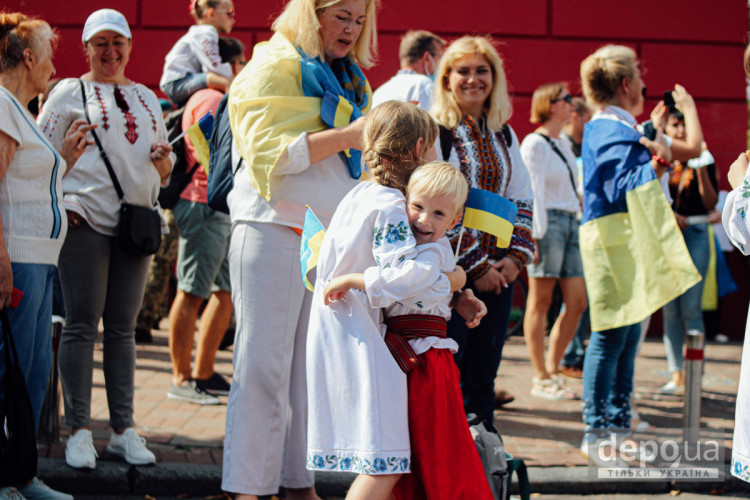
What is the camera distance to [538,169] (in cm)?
625

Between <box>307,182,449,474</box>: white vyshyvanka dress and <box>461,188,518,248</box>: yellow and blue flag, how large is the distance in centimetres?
35

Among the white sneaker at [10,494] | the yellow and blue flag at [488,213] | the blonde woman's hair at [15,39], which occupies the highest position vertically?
the blonde woman's hair at [15,39]

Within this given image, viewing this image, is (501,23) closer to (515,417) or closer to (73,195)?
(515,417)

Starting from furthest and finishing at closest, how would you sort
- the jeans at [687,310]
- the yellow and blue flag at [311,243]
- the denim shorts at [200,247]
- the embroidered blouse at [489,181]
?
the jeans at [687,310] < the denim shorts at [200,247] < the embroidered blouse at [489,181] < the yellow and blue flag at [311,243]

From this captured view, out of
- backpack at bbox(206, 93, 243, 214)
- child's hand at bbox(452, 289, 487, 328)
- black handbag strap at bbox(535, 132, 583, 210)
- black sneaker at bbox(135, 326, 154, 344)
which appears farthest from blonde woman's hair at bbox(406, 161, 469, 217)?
black sneaker at bbox(135, 326, 154, 344)

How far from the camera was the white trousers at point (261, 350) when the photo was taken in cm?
342

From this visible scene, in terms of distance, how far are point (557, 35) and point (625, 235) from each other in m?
5.63

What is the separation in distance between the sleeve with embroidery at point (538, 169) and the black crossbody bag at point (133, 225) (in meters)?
2.97

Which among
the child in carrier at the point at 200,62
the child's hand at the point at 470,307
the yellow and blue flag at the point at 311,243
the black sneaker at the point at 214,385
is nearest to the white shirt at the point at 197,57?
the child in carrier at the point at 200,62

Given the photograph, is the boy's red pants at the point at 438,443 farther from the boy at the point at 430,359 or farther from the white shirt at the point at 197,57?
the white shirt at the point at 197,57

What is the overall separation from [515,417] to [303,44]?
298cm

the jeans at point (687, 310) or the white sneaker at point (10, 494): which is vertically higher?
the jeans at point (687, 310)

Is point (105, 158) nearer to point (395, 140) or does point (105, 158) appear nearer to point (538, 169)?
point (395, 140)

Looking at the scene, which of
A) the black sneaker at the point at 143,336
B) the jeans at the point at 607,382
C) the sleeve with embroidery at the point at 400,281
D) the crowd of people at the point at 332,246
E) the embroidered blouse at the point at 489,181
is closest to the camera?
the sleeve with embroidery at the point at 400,281
